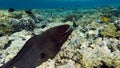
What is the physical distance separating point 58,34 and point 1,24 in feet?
27.7

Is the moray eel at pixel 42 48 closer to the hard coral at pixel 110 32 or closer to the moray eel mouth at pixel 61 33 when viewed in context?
the moray eel mouth at pixel 61 33

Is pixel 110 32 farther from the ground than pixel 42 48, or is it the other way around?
pixel 42 48

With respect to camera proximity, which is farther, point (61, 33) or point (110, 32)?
point (110, 32)

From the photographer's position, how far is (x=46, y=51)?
409 cm

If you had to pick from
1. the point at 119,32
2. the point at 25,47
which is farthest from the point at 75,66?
the point at 119,32

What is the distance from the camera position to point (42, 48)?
412 cm

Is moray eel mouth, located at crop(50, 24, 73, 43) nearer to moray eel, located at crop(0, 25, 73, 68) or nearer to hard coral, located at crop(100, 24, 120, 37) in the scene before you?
moray eel, located at crop(0, 25, 73, 68)

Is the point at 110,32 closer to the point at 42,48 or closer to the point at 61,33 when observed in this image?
the point at 61,33

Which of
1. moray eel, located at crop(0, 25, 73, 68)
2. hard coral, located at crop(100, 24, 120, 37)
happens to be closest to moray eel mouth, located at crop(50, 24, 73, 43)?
moray eel, located at crop(0, 25, 73, 68)

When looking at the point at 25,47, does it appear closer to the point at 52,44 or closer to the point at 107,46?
the point at 52,44

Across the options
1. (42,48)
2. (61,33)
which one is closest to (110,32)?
(61,33)

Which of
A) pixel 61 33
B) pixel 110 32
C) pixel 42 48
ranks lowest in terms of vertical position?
pixel 110 32

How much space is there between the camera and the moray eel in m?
4.09

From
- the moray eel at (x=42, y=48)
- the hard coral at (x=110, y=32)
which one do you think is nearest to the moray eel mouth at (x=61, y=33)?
the moray eel at (x=42, y=48)
